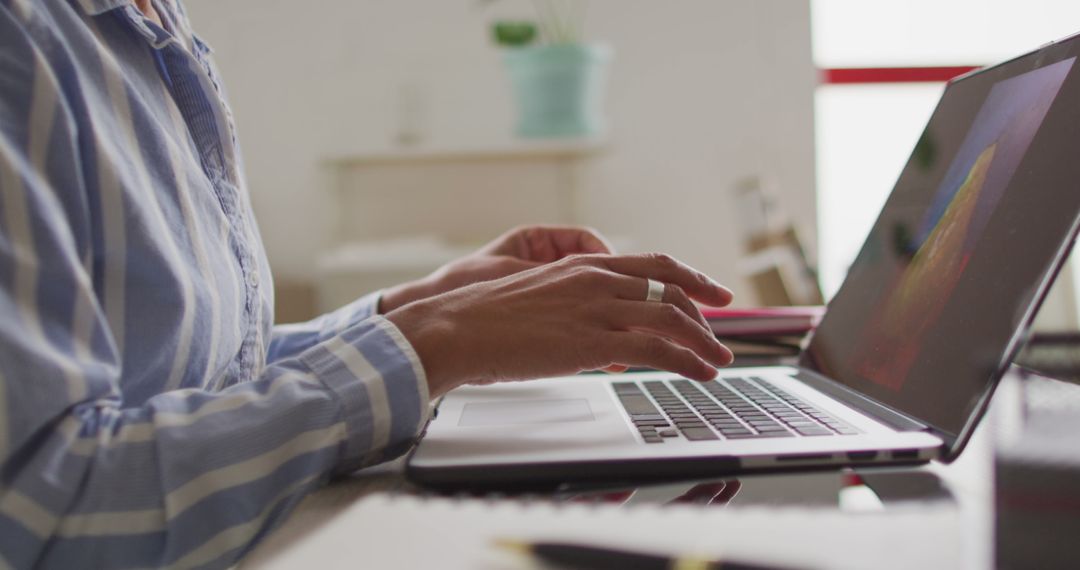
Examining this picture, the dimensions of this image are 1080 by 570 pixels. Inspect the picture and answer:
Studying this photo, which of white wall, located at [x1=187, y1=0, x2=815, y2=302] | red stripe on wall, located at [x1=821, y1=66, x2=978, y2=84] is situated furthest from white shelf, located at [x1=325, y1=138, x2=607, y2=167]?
red stripe on wall, located at [x1=821, y1=66, x2=978, y2=84]

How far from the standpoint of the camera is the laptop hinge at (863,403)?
0.47 m

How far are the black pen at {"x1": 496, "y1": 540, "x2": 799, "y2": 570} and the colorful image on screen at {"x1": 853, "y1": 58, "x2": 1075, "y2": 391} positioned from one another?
31cm

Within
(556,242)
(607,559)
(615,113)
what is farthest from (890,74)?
(607,559)

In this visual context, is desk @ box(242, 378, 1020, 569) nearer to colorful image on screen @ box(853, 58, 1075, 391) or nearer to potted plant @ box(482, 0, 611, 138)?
colorful image on screen @ box(853, 58, 1075, 391)

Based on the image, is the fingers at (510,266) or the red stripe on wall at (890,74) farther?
the red stripe on wall at (890,74)

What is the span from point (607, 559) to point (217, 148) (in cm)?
48

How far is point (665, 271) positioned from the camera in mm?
529

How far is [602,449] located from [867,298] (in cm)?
35

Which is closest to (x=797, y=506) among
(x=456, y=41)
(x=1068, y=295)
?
(x=456, y=41)

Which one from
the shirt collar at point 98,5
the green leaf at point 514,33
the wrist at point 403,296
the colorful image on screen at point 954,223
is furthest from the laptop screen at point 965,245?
the green leaf at point 514,33

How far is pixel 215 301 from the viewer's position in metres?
0.51

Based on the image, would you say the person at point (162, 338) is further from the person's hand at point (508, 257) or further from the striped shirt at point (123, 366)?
the person's hand at point (508, 257)

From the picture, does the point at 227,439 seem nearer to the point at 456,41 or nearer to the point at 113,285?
the point at 113,285

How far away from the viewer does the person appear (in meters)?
0.37
